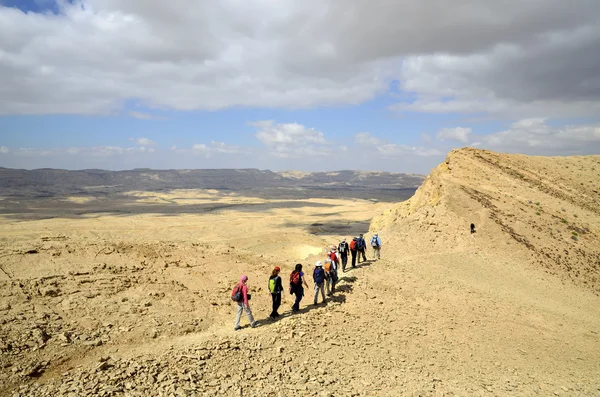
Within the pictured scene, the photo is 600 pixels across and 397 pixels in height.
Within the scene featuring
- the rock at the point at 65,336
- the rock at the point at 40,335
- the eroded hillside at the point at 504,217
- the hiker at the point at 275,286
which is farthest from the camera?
the eroded hillside at the point at 504,217

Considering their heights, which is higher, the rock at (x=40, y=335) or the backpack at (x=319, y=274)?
the backpack at (x=319, y=274)

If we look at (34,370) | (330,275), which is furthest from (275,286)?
(34,370)

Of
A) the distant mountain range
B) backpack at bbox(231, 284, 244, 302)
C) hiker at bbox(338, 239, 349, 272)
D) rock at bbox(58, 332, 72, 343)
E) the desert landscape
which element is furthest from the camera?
the distant mountain range

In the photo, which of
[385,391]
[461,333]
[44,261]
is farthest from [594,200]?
[44,261]

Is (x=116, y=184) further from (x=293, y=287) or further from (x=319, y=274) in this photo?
(x=293, y=287)

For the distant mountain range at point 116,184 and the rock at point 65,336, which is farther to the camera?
the distant mountain range at point 116,184

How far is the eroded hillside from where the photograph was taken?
1991 cm

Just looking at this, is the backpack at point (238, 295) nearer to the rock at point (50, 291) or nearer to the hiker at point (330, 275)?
the hiker at point (330, 275)

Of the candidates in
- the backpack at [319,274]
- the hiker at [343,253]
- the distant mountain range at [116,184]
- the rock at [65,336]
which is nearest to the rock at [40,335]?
the rock at [65,336]

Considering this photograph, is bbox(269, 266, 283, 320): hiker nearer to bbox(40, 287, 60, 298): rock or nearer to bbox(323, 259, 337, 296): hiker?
bbox(323, 259, 337, 296): hiker

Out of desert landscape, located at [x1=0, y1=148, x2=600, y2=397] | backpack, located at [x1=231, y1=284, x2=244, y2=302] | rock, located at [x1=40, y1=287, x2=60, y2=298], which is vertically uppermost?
backpack, located at [x1=231, y1=284, x2=244, y2=302]

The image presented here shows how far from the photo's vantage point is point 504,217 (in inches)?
869

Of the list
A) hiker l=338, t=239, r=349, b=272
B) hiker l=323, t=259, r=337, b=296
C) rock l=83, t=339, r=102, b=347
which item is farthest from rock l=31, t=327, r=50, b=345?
hiker l=338, t=239, r=349, b=272

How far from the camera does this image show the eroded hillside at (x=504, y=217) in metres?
19.9
